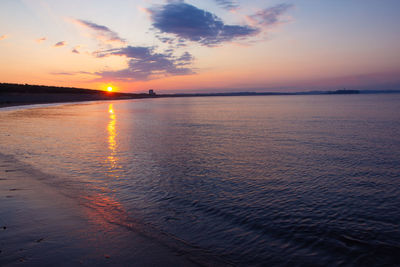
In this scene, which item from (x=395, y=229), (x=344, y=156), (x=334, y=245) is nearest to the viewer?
(x=334, y=245)

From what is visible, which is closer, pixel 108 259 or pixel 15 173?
pixel 108 259

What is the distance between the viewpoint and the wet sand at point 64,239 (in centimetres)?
563

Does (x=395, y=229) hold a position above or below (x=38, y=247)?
below

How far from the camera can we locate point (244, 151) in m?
18.1

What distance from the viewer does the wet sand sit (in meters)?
Answer: 5.63

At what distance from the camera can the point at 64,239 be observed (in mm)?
6457

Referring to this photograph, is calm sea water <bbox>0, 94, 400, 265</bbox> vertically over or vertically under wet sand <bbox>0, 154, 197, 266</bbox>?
under

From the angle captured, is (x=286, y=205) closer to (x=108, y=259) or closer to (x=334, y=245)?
(x=334, y=245)

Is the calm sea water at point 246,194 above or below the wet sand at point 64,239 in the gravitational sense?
below

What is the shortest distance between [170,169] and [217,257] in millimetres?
8177

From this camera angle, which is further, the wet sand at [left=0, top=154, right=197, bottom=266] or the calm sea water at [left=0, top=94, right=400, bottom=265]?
the calm sea water at [left=0, top=94, right=400, bottom=265]

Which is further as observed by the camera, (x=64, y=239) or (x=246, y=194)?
(x=246, y=194)

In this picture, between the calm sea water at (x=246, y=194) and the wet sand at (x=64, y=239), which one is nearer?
the wet sand at (x=64, y=239)

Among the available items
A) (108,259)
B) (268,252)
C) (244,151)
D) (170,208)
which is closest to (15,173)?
(170,208)
